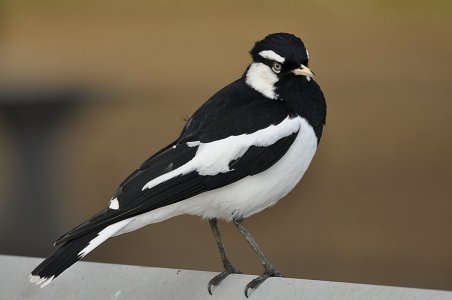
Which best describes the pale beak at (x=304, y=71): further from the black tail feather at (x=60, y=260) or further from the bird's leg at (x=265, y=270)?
the black tail feather at (x=60, y=260)

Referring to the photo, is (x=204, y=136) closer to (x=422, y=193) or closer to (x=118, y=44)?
(x=422, y=193)

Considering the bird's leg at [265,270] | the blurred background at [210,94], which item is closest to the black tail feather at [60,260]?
the bird's leg at [265,270]

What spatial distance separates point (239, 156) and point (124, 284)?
0.49m

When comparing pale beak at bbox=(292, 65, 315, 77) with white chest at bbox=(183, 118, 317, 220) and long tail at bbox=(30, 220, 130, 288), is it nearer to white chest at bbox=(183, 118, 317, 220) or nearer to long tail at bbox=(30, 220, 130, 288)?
white chest at bbox=(183, 118, 317, 220)

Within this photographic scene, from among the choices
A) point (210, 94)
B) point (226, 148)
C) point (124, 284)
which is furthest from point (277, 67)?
point (210, 94)

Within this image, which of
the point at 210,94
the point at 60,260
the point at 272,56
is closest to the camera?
the point at 60,260

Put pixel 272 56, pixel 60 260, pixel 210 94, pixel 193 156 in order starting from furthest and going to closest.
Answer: pixel 210 94 → pixel 272 56 → pixel 193 156 → pixel 60 260

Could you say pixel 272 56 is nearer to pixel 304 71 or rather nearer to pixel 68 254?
pixel 304 71

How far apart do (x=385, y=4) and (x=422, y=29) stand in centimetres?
47

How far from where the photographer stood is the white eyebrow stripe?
341 cm

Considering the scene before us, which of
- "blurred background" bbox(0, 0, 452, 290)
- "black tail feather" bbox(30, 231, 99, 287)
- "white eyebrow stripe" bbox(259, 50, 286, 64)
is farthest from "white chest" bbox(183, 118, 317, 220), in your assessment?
"blurred background" bbox(0, 0, 452, 290)

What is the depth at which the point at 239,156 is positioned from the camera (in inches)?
129

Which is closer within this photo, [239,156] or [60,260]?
[60,260]

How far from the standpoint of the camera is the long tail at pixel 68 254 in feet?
9.55
